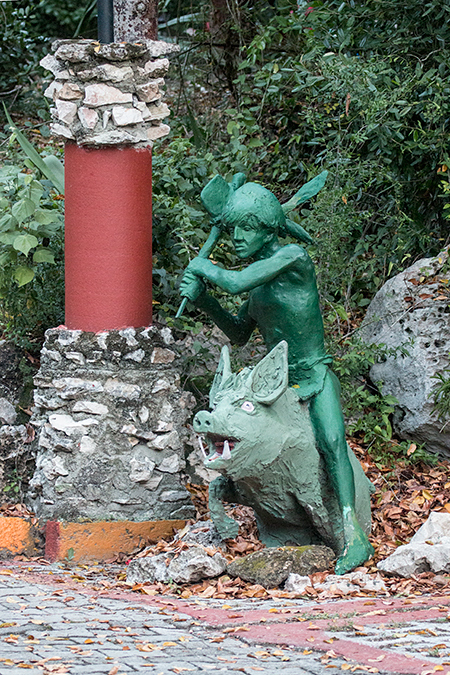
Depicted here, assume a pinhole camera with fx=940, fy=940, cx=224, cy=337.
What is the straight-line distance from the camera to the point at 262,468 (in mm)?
4461

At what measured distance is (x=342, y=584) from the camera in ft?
14.3

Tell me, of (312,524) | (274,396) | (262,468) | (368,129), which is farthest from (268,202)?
(368,129)

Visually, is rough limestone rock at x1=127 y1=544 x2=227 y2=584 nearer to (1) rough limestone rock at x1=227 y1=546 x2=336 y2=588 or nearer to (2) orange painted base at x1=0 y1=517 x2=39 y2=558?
(1) rough limestone rock at x1=227 y1=546 x2=336 y2=588

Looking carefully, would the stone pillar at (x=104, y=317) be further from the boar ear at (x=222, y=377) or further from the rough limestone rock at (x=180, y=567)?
the boar ear at (x=222, y=377)

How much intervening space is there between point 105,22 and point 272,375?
2327mm

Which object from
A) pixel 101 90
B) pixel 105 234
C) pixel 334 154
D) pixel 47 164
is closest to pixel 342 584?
pixel 105 234

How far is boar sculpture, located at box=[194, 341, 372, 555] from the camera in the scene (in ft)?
14.3

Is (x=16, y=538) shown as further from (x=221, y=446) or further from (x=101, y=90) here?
(x=101, y=90)

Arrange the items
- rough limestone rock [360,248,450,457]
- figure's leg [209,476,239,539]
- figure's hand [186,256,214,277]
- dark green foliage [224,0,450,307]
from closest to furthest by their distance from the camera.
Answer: figure's hand [186,256,214,277] → figure's leg [209,476,239,539] → rough limestone rock [360,248,450,457] → dark green foliage [224,0,450,307]

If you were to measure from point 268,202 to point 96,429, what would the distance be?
1595 mm

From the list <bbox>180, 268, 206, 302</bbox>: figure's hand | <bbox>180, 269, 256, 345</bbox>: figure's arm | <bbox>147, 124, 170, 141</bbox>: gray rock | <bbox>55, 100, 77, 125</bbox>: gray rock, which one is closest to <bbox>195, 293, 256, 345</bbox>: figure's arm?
<bbox>180, 269, 256, 345</bbox>: figure's arm

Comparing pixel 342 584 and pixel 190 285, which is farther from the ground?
pixel 190 285

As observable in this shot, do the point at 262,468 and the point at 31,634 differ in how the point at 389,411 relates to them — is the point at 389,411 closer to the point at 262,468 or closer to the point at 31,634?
the point at 262,468

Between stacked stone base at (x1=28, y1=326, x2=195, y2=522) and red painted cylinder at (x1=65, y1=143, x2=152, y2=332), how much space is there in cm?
15
